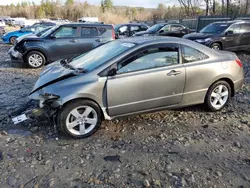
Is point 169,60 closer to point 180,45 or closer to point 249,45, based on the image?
point 180,45

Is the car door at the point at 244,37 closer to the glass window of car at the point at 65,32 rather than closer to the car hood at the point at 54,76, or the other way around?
the glass window of car at the point at 65,32

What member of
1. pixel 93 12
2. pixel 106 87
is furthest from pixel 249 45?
pixel 93 12

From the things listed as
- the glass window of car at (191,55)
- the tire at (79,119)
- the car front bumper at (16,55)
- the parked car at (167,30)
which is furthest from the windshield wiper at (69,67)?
the parked car at (167,30)

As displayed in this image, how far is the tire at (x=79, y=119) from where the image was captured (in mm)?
3436

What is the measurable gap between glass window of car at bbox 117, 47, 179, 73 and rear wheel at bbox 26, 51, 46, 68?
227 inches

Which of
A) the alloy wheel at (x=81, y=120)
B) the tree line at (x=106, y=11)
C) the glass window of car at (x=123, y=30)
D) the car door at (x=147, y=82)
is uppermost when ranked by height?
the tree line at (x=106, y=11)

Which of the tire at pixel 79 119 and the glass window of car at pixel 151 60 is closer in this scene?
the tire at pixel 79 119

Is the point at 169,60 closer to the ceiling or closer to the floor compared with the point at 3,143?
closer to the ceiling

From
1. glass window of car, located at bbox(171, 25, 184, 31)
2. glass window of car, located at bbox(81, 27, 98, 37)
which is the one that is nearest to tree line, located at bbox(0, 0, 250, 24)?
glass window of car, located at bbox(171, 25, 184, 31)

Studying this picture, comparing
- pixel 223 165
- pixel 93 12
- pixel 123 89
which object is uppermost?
pixel 93 12

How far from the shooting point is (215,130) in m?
3.83

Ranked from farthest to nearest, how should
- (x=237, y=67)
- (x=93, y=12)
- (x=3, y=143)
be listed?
(x=93, y=12) → (x=237, y=67) → (x=3, y=143)

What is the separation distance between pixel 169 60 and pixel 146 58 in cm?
42

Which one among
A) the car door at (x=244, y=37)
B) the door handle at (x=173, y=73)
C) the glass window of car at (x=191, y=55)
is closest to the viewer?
the door handle at (x=173, y=73)
